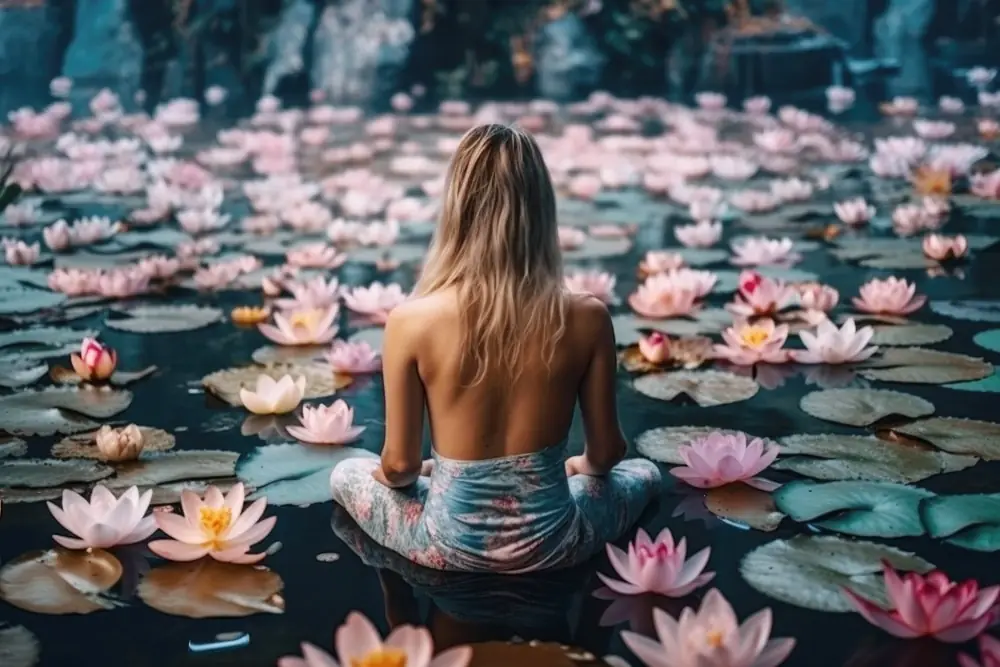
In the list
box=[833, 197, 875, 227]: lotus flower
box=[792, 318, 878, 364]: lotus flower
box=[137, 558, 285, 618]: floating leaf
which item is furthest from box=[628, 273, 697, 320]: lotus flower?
box=[137, 558, 285, 618]: floating leaf

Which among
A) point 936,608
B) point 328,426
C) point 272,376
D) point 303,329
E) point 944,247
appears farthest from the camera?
point 944,247

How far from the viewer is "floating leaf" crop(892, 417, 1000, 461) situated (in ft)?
7.55

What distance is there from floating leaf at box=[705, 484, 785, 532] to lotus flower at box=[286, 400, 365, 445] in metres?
0.71

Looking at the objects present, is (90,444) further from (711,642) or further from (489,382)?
(711,642)

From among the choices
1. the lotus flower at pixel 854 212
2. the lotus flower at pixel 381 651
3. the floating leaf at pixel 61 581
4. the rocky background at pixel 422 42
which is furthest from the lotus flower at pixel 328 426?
the rocky background at pixel 422 42

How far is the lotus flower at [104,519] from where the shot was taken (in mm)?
1890

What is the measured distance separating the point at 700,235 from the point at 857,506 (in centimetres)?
235

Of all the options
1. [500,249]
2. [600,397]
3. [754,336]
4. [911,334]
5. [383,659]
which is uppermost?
[500,249]

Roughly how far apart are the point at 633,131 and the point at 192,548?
6194 millimetres

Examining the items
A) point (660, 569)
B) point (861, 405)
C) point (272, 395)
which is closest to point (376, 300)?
point (272, 395)

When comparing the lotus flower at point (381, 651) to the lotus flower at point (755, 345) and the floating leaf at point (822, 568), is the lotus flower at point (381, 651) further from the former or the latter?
the lotus flower at point (755, 345)

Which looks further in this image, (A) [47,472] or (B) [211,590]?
(A) [47,472]

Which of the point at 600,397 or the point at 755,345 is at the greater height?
the point at 600,397

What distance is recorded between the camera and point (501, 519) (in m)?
1.88
